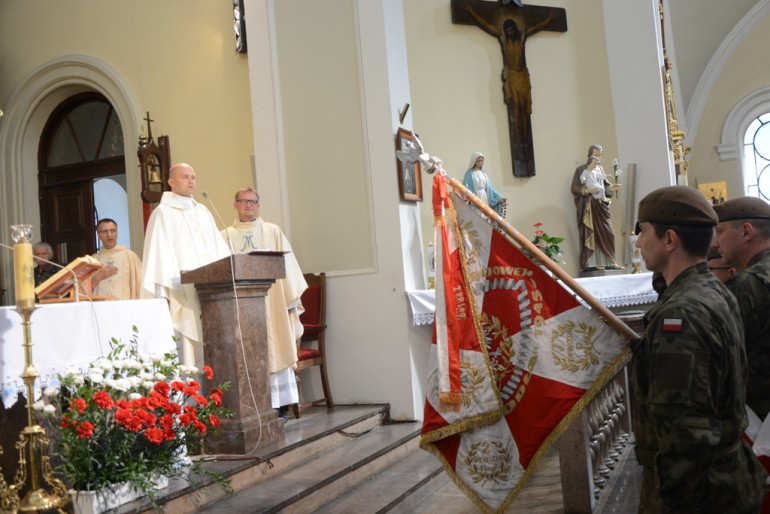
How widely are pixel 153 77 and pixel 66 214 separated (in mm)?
2107

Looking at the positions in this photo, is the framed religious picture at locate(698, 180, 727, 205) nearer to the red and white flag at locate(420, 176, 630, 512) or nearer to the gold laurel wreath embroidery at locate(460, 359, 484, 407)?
the red and white flag at locate(420, 176, 630, 512)

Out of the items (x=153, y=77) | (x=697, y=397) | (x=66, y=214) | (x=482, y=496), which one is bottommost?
(x=482, y=496)

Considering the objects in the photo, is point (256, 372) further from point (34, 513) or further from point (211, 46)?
point (211, 46)

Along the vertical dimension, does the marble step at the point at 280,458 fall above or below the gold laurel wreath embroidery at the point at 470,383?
below

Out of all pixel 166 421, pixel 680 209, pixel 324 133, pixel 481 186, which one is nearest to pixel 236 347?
pixel 166 421

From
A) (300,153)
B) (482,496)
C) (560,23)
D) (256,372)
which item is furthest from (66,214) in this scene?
(482,496)

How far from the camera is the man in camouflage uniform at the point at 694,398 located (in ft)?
6.26

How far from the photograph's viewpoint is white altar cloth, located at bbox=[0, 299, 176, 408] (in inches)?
137

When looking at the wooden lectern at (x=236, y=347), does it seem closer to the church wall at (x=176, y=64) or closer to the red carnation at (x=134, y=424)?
the red carnation at (x=134, y=424)

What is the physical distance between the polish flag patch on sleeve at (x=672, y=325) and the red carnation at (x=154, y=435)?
2.37m

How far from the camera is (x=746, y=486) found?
1985 millimetres

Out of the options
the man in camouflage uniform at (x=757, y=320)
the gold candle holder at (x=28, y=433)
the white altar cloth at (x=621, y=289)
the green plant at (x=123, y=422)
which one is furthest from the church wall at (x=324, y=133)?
the man in camouflage uniform at (x=757, y=320)

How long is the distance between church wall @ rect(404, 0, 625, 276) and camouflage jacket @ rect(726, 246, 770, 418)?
572cm

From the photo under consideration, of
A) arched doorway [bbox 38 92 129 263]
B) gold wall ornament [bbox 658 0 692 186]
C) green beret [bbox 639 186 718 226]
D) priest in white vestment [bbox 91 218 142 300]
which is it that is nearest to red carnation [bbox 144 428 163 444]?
green beret [bbox 639 186 718 226]
